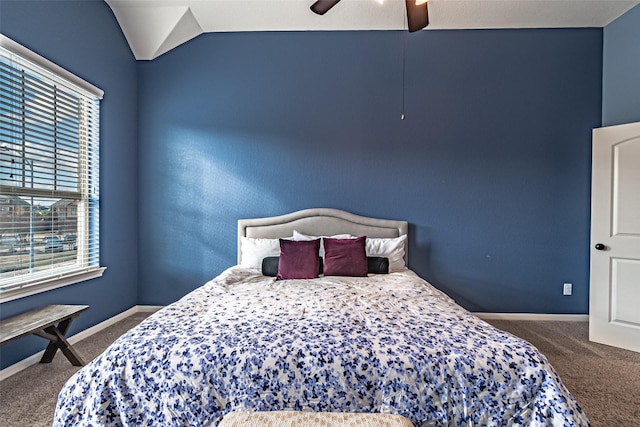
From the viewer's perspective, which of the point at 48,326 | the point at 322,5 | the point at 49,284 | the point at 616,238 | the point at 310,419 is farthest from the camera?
the point at 616,238

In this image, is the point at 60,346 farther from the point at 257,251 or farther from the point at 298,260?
the point at 298,260

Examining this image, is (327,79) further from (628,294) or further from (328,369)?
(628,294)

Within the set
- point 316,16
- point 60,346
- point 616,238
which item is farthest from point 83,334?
point 616,238

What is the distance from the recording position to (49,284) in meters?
2.42

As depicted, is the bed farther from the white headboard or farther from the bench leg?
the white headboard

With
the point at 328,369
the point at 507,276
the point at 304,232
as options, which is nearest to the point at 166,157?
the point at 304,232

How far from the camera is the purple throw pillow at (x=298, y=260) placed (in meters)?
2.77

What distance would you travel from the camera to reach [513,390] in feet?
4.22

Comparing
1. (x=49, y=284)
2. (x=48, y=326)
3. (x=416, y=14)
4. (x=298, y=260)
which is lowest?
(x=48, y=326)

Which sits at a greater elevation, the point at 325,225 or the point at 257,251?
the point at 325,225

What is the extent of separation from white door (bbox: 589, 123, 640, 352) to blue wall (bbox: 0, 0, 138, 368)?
4.44 meters

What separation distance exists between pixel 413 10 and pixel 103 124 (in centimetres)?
286

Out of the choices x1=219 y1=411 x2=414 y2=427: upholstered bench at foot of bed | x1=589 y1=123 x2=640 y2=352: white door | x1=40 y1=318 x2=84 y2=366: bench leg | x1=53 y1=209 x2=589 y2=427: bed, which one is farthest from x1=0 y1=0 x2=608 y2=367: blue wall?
x1=219 y1=411 x2=414 y2=427: upholstered bench at foot of bed

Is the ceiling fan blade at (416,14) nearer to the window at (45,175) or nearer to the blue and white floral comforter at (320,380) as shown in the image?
the blue and white floral comforter at (320,380)
